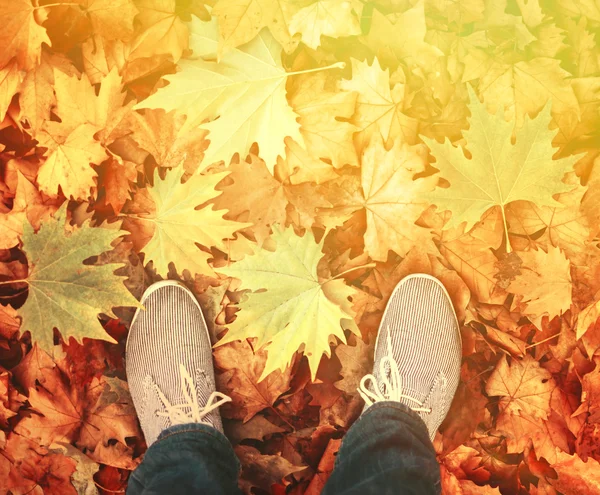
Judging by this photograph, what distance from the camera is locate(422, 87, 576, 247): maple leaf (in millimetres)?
991

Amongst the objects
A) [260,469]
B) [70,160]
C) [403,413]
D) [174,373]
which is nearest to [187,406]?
[174,373]

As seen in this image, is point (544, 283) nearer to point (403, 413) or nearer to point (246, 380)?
point (403, 413)

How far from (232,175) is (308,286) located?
31 cm

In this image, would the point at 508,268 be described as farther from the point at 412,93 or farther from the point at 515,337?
the point at 412,93

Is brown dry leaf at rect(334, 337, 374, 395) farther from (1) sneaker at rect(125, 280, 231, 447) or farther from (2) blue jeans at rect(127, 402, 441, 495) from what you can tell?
(1) sneaker at rect(125, 280, 231, 447)

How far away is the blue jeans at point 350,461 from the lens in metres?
1.03

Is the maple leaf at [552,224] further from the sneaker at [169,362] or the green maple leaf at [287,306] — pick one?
the sneaker at [169,362]

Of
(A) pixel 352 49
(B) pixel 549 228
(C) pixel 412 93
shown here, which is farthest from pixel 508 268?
(A) pixel 352 49

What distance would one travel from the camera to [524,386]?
118 cm

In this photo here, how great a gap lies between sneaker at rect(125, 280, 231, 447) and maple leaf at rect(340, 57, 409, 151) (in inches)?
25.1

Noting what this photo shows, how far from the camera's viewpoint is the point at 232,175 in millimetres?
1121

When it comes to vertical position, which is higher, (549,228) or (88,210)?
(88,210)

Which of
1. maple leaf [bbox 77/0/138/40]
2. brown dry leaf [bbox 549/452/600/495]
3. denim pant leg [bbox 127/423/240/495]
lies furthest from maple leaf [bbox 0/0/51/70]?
brown dry leaf [bbox 549/452/600/495]

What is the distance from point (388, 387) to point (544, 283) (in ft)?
1.49
